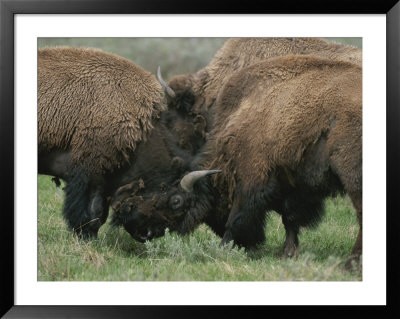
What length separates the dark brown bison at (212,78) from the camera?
7262 millimetres

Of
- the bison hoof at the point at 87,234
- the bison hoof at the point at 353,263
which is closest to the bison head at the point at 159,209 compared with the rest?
the bison hoof at the point at 87,234

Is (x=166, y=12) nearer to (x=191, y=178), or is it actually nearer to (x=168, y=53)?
(x=191, y=178)

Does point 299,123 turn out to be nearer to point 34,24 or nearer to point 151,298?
point 151,298

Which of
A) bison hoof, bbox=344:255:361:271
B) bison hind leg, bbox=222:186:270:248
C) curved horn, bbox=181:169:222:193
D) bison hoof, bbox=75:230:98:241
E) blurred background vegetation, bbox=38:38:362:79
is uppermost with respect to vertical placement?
blurred background vegetation, bbox=38:38:362:79

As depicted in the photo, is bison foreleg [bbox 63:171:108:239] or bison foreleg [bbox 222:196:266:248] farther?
bison foreleg [bbox 63:171:108:239]

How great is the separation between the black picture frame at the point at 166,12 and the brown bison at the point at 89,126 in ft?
4.50

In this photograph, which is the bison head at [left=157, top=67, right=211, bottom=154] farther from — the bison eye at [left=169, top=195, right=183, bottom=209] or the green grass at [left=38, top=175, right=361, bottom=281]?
the green grass at [left=38, top=175, right=361, bottom=281]

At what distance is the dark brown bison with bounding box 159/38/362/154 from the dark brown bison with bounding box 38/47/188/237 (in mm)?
317

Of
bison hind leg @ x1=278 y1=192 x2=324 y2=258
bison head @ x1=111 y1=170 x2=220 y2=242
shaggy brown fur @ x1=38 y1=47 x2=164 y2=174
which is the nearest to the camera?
bison hind leg @ x1=278 y1=192 x2=324 y2=258

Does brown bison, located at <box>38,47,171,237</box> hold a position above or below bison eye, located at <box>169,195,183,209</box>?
above

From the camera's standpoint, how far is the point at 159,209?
7016 mm

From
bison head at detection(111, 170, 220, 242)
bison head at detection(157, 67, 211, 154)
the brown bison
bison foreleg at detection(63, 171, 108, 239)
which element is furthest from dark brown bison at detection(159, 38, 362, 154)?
bison foreleg at detection(63, 171, 108, 239)

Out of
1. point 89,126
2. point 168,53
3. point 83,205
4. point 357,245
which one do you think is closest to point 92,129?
point 89,126

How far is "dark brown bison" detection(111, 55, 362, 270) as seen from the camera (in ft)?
18.5
